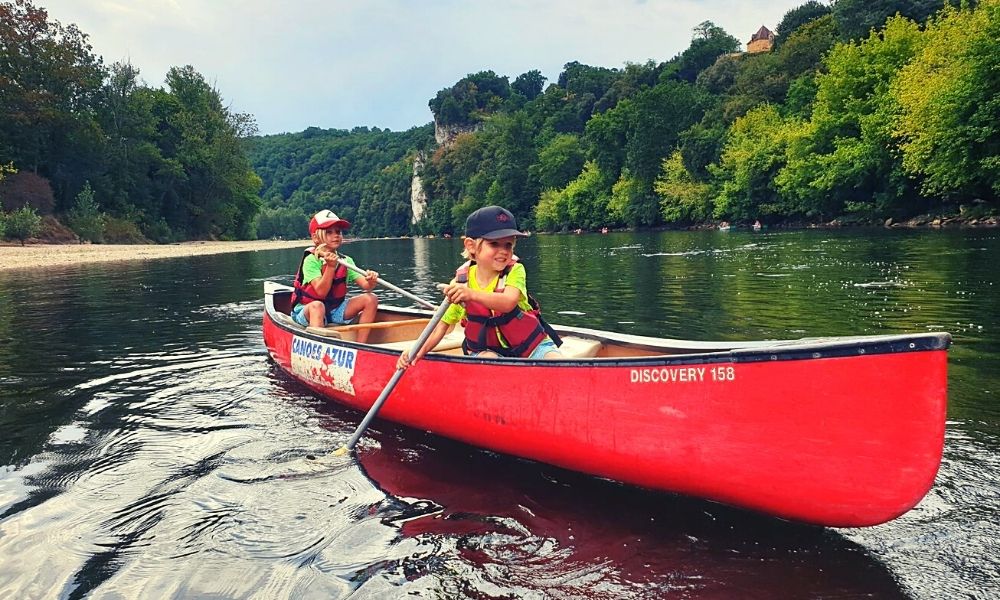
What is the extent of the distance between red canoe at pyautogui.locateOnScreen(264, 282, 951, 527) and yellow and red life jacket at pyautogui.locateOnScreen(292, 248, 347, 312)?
13.3 feet

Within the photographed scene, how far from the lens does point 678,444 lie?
3.96 metres

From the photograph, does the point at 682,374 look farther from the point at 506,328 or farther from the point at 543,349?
the point at 506,328

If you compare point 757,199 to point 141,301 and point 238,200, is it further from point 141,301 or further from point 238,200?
point 238,200

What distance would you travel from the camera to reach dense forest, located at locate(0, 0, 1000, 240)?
1231 inches

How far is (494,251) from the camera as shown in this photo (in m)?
5.03

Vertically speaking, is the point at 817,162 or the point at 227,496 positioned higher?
the point at 817,162

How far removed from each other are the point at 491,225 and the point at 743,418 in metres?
2.31

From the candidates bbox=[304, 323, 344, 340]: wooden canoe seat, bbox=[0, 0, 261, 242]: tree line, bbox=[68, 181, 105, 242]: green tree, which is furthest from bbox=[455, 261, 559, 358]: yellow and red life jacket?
bbox=[68, 181, 105, 242]: green tree

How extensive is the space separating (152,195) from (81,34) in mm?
14019

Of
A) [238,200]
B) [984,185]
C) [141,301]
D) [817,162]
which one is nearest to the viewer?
[141,301]

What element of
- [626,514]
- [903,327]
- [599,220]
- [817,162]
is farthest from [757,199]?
[626,514]

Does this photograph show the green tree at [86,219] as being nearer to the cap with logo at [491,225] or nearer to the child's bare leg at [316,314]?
the child's bare leg at [316,314]

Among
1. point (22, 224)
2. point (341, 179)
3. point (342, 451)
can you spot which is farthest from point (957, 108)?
point (341, 179)

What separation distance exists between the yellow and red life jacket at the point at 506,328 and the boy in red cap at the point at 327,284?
3239 mm
